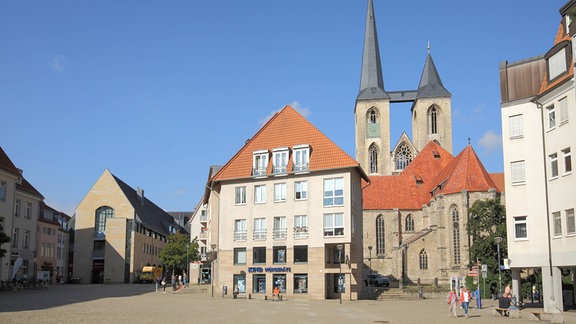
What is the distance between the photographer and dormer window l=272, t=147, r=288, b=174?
47719 millimetres

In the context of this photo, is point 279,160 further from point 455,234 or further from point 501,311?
point 455,234

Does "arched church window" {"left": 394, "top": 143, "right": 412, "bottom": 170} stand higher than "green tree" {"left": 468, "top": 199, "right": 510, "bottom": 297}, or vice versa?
"arched church window" {"left": 394, "top": 143, "right": 412, "bottom": 170}

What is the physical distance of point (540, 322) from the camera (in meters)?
25.8

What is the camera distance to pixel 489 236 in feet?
162

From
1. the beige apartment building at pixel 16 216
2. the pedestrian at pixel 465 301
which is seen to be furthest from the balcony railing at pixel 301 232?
the beige apartment building at pixel 16 216

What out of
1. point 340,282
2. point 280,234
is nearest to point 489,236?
point 340,282

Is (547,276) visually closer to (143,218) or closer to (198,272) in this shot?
(198,272)

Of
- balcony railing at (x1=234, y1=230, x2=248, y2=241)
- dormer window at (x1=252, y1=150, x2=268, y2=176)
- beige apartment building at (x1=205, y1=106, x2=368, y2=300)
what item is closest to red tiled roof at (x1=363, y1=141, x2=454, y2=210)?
beige apartment building at (x1=205, y1=106, x2=368, y2=300)

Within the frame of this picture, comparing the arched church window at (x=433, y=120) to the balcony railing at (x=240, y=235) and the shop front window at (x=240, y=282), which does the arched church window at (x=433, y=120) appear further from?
the shop front window at (x=240, y=282)

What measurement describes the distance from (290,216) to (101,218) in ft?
136

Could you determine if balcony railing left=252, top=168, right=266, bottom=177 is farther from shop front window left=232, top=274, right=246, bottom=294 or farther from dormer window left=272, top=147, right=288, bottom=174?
shop front window left=232, top=274, right=246, bottom=294

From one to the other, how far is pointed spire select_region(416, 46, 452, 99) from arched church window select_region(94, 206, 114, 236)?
54.7 meters

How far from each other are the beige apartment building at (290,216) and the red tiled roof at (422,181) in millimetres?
22931

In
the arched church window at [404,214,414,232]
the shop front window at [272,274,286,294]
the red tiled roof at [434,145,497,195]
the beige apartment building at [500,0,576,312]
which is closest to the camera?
the beige apartment building at [500,0,576,312]
